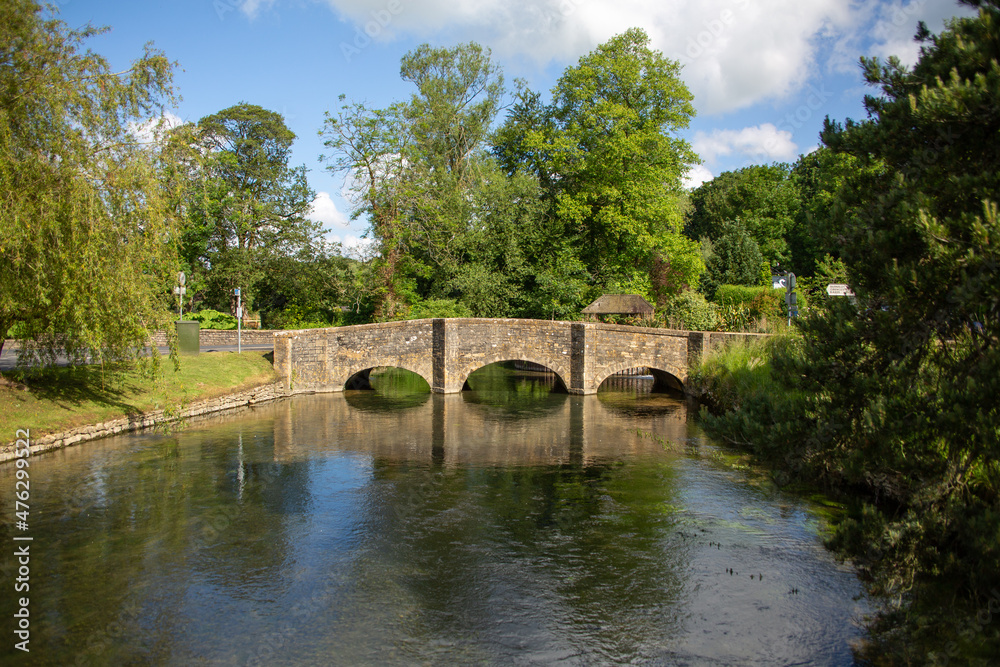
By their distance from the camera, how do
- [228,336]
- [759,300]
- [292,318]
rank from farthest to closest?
1. [292,318]
2. [228,336]
3. [759,300]

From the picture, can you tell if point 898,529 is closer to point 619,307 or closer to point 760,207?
point 619,307

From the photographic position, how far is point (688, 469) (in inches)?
541

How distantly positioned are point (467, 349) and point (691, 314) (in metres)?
8.99

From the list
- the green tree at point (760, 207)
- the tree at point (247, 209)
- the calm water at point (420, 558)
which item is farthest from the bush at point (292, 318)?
the green tree at point (760, 207)

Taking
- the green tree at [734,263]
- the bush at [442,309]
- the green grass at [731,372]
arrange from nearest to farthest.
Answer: the green grass at [731,372], the bush at [442,309], the green tree at [734,263]

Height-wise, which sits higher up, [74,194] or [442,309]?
[74,194]

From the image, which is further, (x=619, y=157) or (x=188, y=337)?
(x=619, y=157)

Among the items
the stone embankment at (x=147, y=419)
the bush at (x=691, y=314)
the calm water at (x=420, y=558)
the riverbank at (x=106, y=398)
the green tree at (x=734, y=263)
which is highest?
the green tree at (x=734, y=263)

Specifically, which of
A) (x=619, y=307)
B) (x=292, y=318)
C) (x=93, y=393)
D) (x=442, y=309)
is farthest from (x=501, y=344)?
(x=292, y=318)

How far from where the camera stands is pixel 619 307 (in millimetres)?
28453

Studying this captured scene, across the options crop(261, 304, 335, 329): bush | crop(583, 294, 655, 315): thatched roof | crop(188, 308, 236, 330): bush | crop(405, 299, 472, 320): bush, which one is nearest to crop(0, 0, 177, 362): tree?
crop(405, 299, 472, 320): bush

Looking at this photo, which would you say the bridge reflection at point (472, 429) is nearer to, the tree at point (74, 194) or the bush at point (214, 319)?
the tree at point (74, 194)

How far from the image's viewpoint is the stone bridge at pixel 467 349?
914 inches

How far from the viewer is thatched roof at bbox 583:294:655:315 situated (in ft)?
92.9
